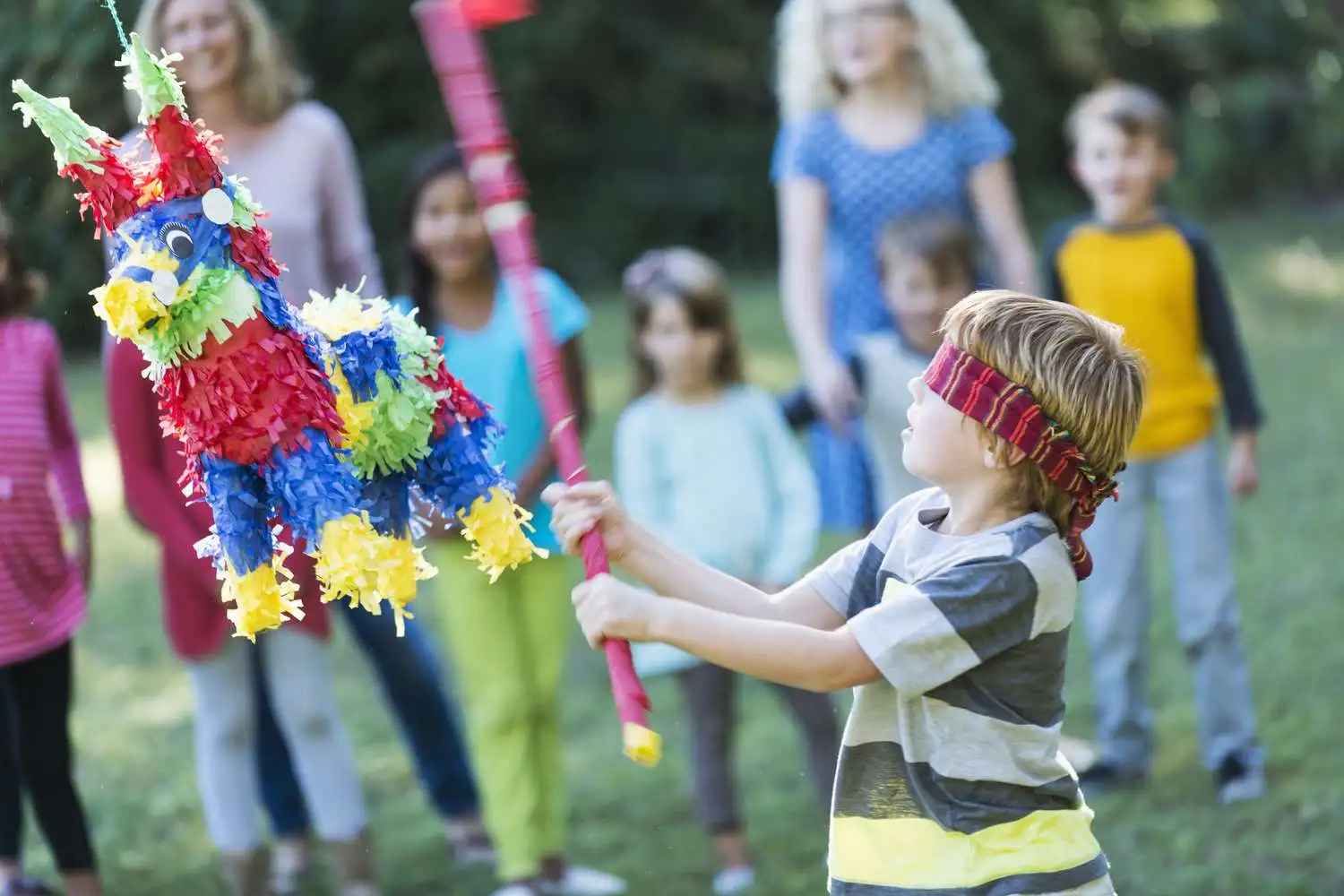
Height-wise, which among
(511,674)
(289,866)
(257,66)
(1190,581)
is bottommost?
(289,866)

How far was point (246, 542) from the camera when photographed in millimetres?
2061

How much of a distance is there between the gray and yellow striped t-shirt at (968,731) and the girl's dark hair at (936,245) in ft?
5.07

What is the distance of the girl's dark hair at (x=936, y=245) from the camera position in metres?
3.69

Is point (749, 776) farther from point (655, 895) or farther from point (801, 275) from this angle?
point (801, 275)

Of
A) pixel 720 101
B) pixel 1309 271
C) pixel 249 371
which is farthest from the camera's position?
pixel 720 101

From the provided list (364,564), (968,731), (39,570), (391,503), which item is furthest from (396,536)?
(39,570)

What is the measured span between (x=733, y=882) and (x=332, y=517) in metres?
1.91

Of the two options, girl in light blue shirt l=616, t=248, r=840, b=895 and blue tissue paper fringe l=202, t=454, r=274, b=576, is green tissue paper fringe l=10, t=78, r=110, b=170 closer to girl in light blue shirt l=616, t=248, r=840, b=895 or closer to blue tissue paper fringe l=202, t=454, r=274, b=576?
blue tissue paper fringe l=202, t=454, r=274, b=576

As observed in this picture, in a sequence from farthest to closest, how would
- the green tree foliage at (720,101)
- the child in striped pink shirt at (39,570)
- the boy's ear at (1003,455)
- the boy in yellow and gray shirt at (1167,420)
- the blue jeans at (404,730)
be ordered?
the green tree foliage at (720,101) < the boy in yellow and gray shirt at (1167,420) < the blue jeans at (404,730) < the child in striped pink shirt at (39,570) < the boy's ear at (1003,455)

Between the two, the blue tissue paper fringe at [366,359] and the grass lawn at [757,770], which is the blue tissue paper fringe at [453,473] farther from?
the grass lawn at [757,770]

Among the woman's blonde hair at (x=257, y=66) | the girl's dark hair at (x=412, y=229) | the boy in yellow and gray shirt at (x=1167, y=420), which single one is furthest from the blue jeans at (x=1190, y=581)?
the woman's blonde hair at (x=257, y=66)

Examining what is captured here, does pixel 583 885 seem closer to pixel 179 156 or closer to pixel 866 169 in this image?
pixel 866 169

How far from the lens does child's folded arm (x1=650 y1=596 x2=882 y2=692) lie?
2098mm

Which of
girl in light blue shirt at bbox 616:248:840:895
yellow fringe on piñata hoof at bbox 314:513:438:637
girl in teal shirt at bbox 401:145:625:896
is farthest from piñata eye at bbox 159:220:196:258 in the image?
girl in light blue shirt at bbox 616:248:840:895
